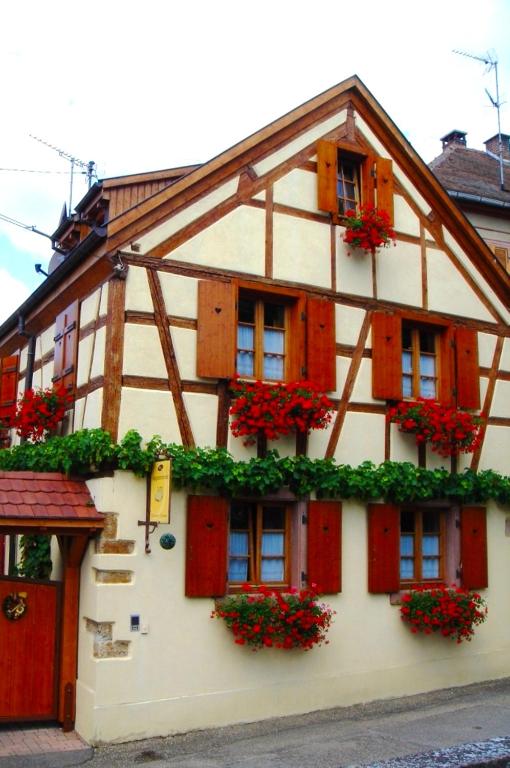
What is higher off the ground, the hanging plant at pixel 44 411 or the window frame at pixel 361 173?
the window frame at pixel 361 173

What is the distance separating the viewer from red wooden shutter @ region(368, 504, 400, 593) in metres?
10.6

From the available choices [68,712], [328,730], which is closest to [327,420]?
[328,730]

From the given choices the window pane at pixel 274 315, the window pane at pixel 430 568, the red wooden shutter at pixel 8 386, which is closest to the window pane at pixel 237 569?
the window pane at pixel 430 568

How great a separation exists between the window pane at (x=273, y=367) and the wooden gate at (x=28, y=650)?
350 cm

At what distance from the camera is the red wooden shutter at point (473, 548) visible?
1136 centimetres

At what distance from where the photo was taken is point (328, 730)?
9.35 metres

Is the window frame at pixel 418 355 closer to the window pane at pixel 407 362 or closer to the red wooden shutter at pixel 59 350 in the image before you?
the window pane at pixel 407 362

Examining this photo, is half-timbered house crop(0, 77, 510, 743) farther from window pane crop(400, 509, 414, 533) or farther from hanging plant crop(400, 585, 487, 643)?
hanging plant crop(400, 585, 487, 643)

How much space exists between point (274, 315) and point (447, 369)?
265 cm

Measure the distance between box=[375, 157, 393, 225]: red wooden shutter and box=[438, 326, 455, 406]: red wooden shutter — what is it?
5.86ft

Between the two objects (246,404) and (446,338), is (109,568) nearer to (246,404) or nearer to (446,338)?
(246,404)

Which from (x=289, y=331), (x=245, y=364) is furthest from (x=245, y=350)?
(x=289, y=331)

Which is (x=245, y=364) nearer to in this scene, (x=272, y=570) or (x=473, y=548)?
(x=272, y=570)

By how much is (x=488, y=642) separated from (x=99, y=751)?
217 inches
